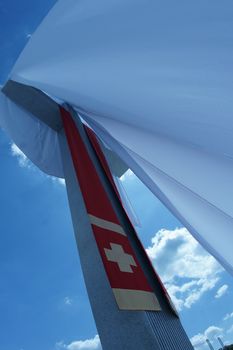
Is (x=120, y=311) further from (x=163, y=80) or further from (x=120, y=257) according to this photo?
(x=163, y=80)

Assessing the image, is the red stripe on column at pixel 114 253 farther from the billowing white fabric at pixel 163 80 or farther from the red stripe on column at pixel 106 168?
the billowing white fabric at pixel 163 80

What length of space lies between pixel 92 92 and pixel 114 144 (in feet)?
4.10

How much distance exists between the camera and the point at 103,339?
9.27 ft

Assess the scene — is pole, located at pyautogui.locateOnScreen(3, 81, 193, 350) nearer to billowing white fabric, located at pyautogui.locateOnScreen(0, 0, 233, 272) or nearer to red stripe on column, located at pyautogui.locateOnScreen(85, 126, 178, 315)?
red stripe on column, located at pyautogui.locateOnScreen(85, 126, 178, 315)

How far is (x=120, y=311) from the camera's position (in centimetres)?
285

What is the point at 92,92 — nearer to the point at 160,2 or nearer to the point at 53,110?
the point at 160,2

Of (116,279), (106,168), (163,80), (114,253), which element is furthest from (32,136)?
(163,80)

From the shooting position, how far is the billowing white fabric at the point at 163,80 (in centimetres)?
146

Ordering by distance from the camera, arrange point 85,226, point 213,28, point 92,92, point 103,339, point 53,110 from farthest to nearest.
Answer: point 53,110
point 85,226
point 103,339
point 92,92
point 213,28

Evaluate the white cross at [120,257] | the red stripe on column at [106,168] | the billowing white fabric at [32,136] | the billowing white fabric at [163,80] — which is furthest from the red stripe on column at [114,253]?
the billowing white fabric at [32,136]

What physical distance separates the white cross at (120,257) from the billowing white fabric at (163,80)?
723 mm

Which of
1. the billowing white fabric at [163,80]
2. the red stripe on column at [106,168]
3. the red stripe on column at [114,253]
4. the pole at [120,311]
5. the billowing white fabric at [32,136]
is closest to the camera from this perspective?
the billowing white fabric at [163,80]

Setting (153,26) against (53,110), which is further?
(53,110)

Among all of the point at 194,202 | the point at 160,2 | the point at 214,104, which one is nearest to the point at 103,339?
the point at 194,202
